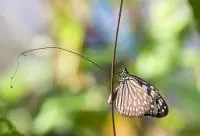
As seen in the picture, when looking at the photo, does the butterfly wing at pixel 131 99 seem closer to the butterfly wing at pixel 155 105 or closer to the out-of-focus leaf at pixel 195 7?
the butterfly wing at pixel 155 105

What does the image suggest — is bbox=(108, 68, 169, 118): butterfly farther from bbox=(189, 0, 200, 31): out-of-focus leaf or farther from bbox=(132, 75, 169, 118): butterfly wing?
bbox=(189, 0, 200, 31): out-of-focus leaf

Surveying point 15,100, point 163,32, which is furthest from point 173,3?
point 15,100

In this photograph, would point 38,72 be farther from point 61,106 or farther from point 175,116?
point 175,116

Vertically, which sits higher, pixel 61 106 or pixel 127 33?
pixel 127 33

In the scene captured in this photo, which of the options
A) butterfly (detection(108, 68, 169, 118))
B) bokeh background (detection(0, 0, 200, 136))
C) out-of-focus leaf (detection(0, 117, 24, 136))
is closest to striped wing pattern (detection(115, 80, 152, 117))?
butterfly (detection(108, 68, 169, 118))

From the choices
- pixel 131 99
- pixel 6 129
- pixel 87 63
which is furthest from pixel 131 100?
pixel 87 63

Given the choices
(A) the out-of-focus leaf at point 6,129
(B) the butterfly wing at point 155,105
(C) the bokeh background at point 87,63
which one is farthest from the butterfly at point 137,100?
(C) the bokeh background at point 87,63

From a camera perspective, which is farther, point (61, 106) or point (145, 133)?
point (61, 106)
